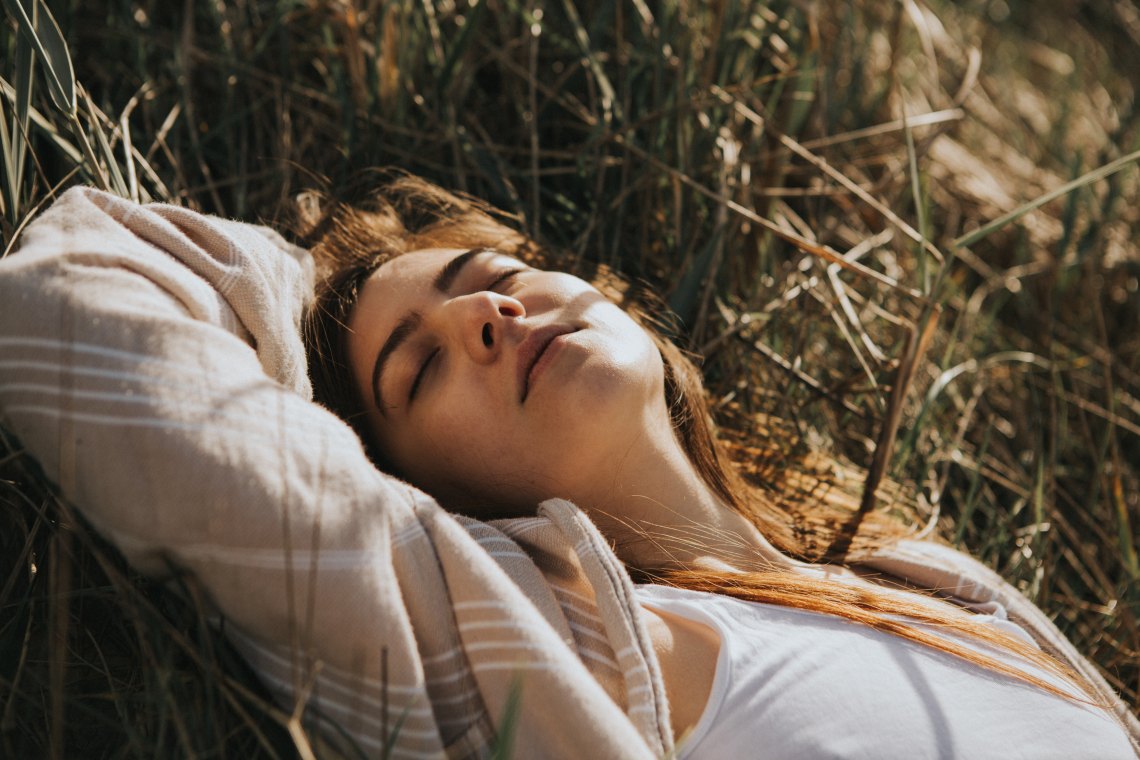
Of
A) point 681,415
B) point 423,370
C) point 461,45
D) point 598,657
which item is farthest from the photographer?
point 461,45

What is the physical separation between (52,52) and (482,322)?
2.18 ft

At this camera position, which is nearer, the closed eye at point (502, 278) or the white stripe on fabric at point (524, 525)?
the white stripe on fabric at point (524, 525)

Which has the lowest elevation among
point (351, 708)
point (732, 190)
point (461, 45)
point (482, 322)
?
point (351, 708)

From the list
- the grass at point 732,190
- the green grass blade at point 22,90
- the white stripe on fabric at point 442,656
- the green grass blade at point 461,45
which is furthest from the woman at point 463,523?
the green grass blade at point 461,45

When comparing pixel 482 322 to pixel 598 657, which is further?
pixel 482 322

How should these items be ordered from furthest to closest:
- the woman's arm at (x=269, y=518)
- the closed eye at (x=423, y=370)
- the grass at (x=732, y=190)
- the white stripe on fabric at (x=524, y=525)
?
the grass at (x=732, y=190) < the closed eye at (x=423, y=370) < the white stripe on fabric at (x=524, y=525) < the woman's arm at (x=269, y=518)

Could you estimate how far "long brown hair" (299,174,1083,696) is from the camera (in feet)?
4.29

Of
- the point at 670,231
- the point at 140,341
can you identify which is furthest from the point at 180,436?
the point at 670,231

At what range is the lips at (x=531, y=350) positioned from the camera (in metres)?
1.28

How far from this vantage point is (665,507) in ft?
4.63

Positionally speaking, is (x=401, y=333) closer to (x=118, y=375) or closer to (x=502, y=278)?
(x=502, y=278)

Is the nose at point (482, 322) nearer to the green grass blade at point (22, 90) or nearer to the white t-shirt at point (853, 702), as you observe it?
the white t-shirt at point (853, 702)

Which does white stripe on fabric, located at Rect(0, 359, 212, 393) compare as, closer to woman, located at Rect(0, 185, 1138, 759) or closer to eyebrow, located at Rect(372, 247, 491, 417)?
woman, located at Rect(0, 185, 1138, 759)

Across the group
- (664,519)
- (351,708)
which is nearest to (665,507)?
(664,519)
